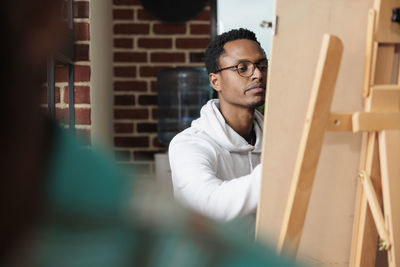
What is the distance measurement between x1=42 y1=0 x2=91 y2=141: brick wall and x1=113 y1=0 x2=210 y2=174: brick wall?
101 cm

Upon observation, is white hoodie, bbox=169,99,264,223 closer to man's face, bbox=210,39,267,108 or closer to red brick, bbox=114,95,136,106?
man's face, bbox=210,39,267,108

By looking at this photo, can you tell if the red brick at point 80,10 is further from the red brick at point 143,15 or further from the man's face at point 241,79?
the red brick at point 143,15

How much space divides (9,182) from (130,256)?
67 mm

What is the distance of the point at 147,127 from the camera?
2738 mm

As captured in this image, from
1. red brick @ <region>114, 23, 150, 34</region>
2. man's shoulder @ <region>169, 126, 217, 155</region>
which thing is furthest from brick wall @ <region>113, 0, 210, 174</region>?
man's shoulder @ <region>169, 126, 217, 155</region>

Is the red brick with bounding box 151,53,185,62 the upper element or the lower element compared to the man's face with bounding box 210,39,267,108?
upper

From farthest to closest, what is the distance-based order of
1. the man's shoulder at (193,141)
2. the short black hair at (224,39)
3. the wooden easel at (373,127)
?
1. the short black hair at (224,39)
2. the man's shoulder at (193,141)
3. the wooden easel at (373,127)

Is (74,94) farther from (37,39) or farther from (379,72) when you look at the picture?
(37,39)

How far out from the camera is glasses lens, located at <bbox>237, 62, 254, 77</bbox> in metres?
1.69

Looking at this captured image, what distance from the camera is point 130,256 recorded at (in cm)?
25

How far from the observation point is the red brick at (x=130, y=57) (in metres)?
2.68

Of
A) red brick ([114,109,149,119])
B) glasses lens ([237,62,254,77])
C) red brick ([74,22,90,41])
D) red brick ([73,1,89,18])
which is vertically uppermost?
red brick ([73,1,89,18])

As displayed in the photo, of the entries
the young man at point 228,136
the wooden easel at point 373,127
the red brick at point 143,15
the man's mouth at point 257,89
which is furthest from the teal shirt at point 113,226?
the red brick at point 143,15

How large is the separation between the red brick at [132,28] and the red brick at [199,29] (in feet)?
0.75
